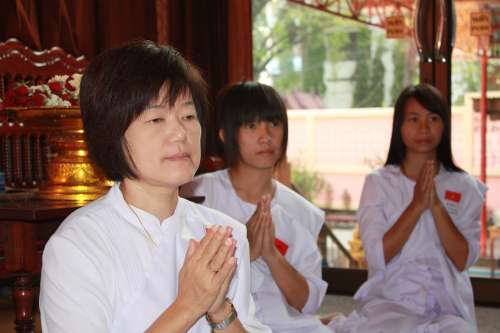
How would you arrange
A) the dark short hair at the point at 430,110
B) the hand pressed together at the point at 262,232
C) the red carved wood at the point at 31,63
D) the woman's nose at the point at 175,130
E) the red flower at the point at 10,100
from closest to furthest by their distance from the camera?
the woman's nose at the point at 175,130
the hand pressed together at the point at 262,232
the red flower at the point at 10,100
the dark short hair at the point at 430,110
the red carved wood at the point at 31,63

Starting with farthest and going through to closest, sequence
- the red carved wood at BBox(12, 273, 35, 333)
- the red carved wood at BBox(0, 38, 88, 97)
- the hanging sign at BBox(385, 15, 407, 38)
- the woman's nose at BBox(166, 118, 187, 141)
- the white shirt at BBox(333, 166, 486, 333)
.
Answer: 1. the hanging sign at BBox(385, 15, 407, 38)
2. the red carved wood at BBox(0, 38, 88, 97)
3. the white shirt at BBox(333, 166, 486, 333)
4. the red carved wood at BBox(12, 273, 35, 333)
5. the woman's nose at BBox(166, 118, 187, 141)

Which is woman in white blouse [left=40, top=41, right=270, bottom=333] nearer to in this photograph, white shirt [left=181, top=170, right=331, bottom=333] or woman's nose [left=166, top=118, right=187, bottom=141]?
woman's nose [left=166, top=118, right=187, bottom=141]

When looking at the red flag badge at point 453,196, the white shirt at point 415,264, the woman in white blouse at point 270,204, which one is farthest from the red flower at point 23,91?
the red flag badge at point 453,196

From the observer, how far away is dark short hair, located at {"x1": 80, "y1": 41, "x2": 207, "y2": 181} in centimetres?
129

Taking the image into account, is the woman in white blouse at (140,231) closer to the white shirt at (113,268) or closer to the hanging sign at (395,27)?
the white shirt at (113,268)

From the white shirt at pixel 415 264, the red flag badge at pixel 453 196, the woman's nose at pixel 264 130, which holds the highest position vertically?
the woman's nose at pixel 264 130

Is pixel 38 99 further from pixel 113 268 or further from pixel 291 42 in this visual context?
pixel 291 42

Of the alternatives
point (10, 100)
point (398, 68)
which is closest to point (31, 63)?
point (10, 100)

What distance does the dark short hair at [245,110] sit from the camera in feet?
7.34

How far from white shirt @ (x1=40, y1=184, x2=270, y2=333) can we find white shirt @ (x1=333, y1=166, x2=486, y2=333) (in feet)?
4.04

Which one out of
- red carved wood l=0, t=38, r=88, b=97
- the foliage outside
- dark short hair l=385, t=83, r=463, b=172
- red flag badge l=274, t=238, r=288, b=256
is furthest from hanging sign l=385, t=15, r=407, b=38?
red flag badge l=274, t=238, r=288, b=256

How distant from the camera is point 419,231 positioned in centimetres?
265

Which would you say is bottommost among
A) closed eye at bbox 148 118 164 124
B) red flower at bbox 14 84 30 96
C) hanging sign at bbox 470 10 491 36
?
closed eye at bbox 148 118 164 124

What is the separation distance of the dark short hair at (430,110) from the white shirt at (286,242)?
1.83 feet
